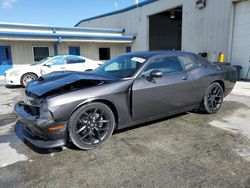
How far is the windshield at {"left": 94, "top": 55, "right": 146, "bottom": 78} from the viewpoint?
367 centimetres

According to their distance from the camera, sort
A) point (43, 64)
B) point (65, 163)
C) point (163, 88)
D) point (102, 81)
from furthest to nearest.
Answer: point (43, 64) → point (163, 88) → point (102, 81) → point (65, 163)

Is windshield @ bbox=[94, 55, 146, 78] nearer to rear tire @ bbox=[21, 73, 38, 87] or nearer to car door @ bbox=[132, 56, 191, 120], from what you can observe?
car door @ bbox=[132, 56, 191, 120]

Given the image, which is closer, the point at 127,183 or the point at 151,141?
the point at 127,183

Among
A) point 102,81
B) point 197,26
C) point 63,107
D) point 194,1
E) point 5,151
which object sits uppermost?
point 194,1

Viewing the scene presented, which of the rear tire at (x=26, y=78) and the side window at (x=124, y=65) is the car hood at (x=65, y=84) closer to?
the side window at (x=124, y=65)

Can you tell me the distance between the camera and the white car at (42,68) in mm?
9219

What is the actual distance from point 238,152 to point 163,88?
1.54 metres

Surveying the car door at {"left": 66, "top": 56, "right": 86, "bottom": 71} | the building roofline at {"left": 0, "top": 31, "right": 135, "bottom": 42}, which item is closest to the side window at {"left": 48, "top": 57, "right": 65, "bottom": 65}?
the car door at {"left": 66, "top": 56, "right": 86, "bottom": 71}

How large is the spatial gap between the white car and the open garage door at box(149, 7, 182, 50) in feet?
39.2

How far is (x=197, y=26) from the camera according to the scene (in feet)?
42.0

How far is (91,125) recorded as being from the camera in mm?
3111

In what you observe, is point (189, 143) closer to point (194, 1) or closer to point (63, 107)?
point (63, 107)

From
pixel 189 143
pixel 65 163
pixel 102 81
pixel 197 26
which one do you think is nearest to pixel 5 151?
pixel 65 163

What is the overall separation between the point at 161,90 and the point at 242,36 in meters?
9.06
